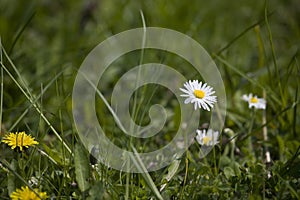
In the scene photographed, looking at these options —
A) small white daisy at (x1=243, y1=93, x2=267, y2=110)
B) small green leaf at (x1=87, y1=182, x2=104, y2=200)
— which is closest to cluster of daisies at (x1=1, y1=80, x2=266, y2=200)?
small white daisy at (x1=243, y1=93, x2=267, y2=110)

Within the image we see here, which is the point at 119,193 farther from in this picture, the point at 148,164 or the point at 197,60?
the point at 197,60

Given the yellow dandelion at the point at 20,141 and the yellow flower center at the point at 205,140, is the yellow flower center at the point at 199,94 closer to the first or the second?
the yellow flower center at the point at 205,140

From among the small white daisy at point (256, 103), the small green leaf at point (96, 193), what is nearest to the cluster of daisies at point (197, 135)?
the small white daisy at point (256, 103)

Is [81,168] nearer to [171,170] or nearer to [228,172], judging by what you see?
[171,170]

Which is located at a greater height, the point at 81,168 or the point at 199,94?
the point at 199,94

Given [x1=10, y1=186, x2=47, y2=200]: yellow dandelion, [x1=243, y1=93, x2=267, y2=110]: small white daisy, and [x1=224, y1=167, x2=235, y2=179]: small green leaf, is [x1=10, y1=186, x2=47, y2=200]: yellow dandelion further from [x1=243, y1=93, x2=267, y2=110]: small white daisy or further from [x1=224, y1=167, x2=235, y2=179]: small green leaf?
[x1=243, y1=93, x2=267, y2=110]: small white daisy

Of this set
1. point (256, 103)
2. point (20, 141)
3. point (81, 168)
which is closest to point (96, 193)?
point (81, 168)

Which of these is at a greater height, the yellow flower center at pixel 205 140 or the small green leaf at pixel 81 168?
the yellow flower center at pixel 205 140
